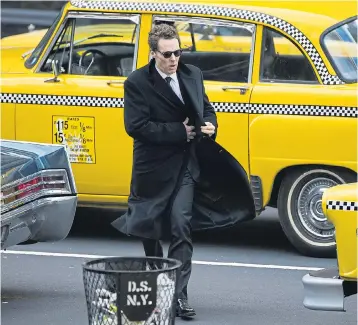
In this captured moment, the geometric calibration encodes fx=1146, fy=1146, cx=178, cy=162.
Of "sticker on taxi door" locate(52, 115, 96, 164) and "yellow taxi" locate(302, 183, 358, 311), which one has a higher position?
"sticker on taxi door" locate(52, 115, 96, 164)

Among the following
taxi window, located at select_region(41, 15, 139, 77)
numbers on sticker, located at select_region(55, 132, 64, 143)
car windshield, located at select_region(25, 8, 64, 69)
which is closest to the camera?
numbers on sticker, located at select_region(55, 132, 64, 143)

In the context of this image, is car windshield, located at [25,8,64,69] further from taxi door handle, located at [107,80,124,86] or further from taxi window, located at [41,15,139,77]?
taxi door handle, located at [107,80,124,86]

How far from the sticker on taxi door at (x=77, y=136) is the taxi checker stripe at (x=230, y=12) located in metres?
0.98

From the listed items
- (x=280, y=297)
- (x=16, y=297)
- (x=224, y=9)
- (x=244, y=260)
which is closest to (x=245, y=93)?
(x=224, y=9)

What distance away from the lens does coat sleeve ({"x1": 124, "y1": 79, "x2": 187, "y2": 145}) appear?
269 inches

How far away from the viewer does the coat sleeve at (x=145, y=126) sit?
684 cm

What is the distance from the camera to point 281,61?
9.28 m

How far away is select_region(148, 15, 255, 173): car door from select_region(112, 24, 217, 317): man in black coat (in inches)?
79.5

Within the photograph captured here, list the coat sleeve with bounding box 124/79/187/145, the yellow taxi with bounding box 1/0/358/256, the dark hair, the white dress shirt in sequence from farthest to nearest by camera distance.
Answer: the yellow taxi with bounding box 1/0/358/256 → the white dress shirt → the coat sleeve with bounding box 124/79/187/145 → the dark hair

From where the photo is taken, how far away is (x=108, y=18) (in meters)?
9.59

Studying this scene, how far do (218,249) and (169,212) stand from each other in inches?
102

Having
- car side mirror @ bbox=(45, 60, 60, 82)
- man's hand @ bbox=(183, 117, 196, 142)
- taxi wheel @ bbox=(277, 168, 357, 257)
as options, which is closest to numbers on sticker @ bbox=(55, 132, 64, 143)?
car side mirror @ bbox=(45, 60, 60, 82)

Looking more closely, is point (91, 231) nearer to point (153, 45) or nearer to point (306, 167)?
point (306, 167)

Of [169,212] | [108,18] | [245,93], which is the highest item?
[108,18]
